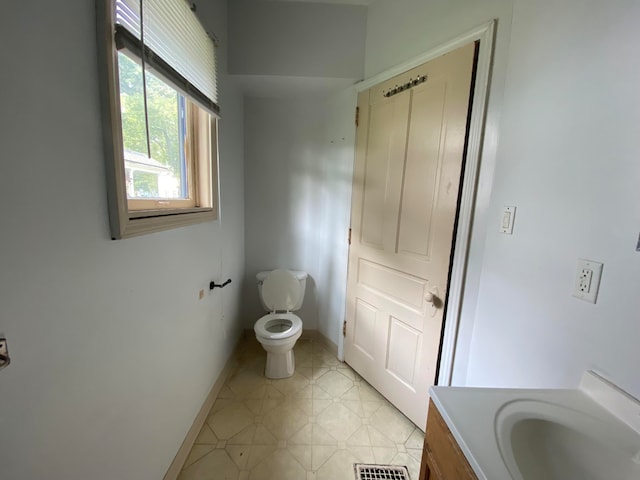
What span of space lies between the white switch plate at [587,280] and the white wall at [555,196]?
0.7 inches

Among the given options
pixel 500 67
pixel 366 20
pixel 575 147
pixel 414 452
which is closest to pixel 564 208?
pixel 575 147

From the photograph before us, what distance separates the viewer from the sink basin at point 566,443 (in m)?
0.62

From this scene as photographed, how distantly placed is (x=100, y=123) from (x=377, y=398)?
209 cm

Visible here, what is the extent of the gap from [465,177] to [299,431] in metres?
1.70

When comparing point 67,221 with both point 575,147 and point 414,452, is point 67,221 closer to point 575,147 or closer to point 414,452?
point 575,147

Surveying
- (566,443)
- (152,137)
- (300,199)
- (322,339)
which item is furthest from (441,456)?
(300,199)

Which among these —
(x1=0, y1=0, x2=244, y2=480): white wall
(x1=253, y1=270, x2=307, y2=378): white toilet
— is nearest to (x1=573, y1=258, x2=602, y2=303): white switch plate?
(x1=0, y1=0, x2=244, y2=480): white wall

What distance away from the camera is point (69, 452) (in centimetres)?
67

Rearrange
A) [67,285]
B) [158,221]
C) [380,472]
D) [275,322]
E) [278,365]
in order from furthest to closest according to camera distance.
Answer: [275,322] → [278,365] → [380,472] → [158,221] → [67,285]

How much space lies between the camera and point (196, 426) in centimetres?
142

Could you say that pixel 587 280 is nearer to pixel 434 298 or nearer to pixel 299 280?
pixel 434 298

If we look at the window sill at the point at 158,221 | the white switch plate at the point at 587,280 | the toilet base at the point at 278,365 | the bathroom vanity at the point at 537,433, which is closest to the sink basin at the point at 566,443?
the bathroom vanity at the point at 537,433

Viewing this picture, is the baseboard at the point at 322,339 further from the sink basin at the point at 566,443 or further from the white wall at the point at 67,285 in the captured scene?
the sink basin at the point at 566,443

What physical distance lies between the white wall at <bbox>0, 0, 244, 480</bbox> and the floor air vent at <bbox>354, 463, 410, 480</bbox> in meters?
0.96
